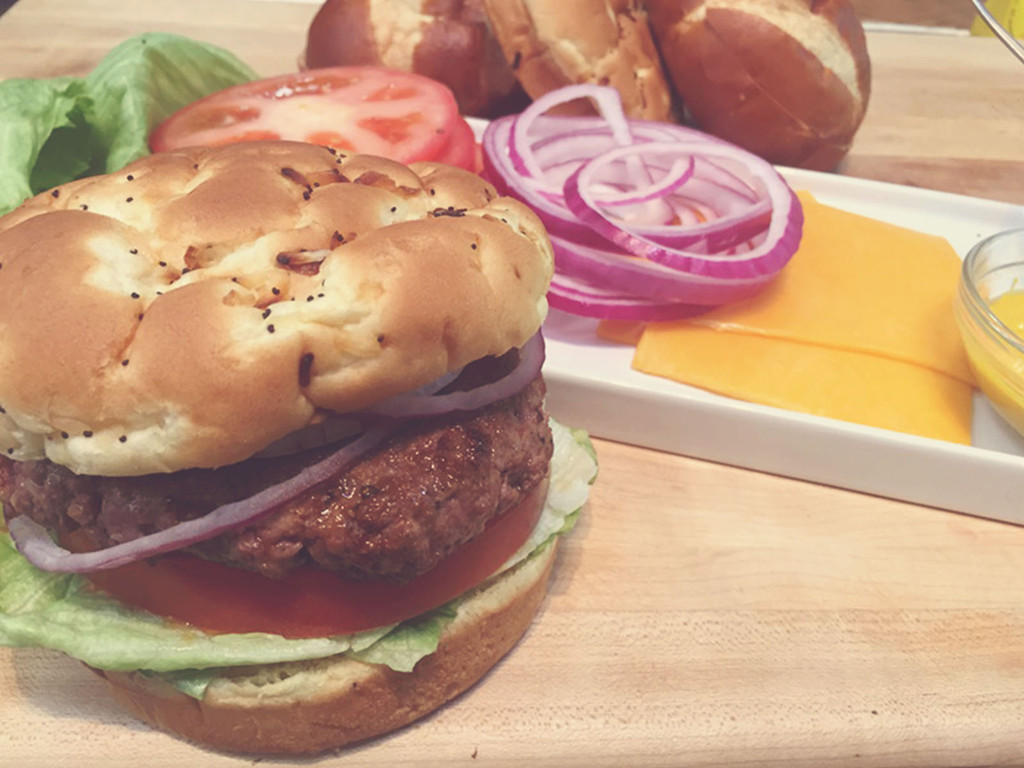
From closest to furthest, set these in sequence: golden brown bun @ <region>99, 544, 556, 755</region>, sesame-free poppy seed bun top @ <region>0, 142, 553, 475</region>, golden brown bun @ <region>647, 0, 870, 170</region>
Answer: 1. sesame-free poppy seed bun top @ <region>0, 142, 553, 475</region>
2. golden brown bun @ <region>99, 544, 556, 755</region>
3. golden brown bun @ <region>647, 0, 870, 170</region>

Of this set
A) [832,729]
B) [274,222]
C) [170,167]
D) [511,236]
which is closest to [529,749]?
[832,729]

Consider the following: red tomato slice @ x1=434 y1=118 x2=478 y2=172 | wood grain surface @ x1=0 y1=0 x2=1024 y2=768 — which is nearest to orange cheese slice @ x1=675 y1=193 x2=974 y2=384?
wood grain surface @ x1=0 y1=0 x2=1024 y2=768

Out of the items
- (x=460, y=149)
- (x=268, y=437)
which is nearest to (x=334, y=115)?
(x=460, y=149)

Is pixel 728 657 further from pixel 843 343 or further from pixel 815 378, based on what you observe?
pixel 843 343

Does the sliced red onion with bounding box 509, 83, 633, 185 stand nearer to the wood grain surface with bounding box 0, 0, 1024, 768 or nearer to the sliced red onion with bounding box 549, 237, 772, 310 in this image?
the sliced red onion with bounding box 549, 237, 772, 310

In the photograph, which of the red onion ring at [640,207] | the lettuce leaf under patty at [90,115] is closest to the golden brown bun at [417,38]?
the red onion ring at [640,207]

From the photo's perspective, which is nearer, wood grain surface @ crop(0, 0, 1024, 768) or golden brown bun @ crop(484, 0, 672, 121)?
wood grain surface @ crop(0, 0, 1024, 768)
